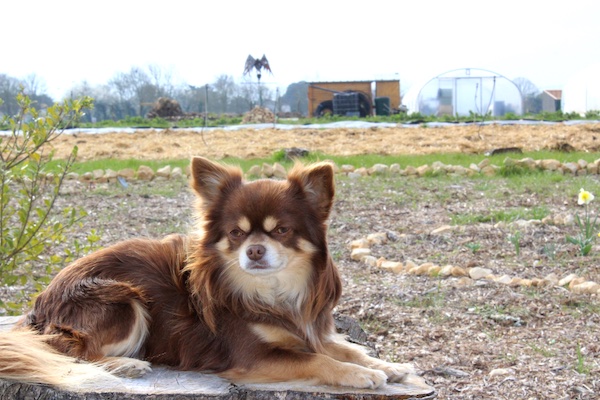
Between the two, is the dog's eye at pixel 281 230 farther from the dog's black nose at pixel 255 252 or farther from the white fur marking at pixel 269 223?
the dog's black nose at pixel 255 252

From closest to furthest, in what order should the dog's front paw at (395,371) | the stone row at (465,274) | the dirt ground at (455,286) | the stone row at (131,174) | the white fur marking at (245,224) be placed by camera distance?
the white fur marking at (245,224) → the dog's front paw at (395,371) → the dirt ground at (455,286) → the stone row at (465,274) → the stone row at (131,174)

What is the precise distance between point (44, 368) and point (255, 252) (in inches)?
37.3

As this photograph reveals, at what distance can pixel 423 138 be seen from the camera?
16.9 m

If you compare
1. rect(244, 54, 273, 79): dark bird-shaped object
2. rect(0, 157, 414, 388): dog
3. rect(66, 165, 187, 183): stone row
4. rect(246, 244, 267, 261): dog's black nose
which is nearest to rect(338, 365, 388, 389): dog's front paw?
rect(0, 157, 414, 388): dog

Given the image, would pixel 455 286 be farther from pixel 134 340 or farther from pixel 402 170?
pixel 402 170

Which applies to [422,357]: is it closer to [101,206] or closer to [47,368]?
[47,368]

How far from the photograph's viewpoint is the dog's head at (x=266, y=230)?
9.84 feet

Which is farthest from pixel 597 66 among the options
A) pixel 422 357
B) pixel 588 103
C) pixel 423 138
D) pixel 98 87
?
pixel 422 357

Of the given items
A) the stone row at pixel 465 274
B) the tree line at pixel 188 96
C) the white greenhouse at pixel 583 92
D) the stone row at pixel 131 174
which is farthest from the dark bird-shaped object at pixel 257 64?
the stone row at pixel 465 274

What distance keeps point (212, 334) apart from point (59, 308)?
68cm

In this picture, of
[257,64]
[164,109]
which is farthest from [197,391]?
[257,64]

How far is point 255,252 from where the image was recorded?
288 centimetres

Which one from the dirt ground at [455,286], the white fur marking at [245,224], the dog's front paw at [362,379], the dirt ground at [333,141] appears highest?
the white fur marking at [245,224]

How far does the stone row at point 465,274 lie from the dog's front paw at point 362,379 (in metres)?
2.89
